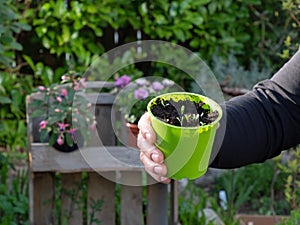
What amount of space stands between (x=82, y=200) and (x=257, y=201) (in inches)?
52.9

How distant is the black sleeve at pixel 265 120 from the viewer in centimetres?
162

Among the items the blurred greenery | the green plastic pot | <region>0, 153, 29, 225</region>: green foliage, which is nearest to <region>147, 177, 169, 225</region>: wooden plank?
<region>0, 153, 29, 225</region>: green foliage

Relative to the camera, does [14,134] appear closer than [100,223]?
No

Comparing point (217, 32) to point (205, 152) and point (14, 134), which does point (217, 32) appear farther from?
point (205, 152)

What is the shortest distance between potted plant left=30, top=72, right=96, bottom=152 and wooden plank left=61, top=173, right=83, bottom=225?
209mm

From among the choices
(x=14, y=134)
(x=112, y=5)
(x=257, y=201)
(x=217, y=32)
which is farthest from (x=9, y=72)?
(x=257, y=201)

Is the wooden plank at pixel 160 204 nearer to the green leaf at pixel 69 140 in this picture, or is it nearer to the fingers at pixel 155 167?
the green leaf at pixel 69 140

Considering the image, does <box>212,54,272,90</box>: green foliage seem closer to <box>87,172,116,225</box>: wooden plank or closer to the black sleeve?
<box>87,172,116,225</box>: wooden plank

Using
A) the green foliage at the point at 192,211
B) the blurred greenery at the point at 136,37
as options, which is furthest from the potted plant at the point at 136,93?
the blurred greenery at the point at 136,37

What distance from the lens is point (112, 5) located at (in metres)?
4.80

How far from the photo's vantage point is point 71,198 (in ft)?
10.0

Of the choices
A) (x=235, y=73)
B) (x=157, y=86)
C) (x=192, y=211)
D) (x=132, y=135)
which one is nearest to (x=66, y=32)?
(x=235, y=73)

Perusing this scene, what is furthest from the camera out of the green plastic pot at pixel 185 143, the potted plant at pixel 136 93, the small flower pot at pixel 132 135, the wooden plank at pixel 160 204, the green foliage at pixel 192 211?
the green foliage at pixel 192 211

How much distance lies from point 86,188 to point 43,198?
24 centimetres
